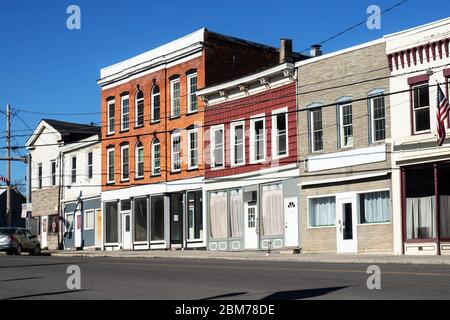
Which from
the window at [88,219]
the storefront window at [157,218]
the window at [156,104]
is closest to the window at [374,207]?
the storefront window at [157,218]

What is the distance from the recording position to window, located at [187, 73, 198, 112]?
40500 millimetres

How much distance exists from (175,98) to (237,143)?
19.3 feet

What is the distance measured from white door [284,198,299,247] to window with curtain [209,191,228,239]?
179 inches

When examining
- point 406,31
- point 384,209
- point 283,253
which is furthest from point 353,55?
point 283,253

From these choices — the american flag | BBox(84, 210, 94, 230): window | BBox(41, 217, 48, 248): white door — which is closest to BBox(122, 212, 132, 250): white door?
BBox(84, 210, 94, 230): window

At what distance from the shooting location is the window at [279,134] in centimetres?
3494

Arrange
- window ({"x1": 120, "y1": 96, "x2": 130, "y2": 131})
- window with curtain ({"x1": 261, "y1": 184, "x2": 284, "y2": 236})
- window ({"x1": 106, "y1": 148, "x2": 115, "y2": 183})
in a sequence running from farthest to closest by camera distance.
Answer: window ({"x1": 106, "y1": 148, "x2": 115, "y2": 183}), window ({"x1": 120, "y1": 96, "x2": 130, "y2": 131}), window with curtain ({"x1": 261, "y1": 184, "x2": 284, "y2": 236})

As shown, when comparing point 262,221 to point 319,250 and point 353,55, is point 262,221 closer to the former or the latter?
point 319,250

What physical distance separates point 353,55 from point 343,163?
4.44 meters

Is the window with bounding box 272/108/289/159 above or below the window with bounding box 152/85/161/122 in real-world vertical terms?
below

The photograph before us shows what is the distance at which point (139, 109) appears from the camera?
1769 inches

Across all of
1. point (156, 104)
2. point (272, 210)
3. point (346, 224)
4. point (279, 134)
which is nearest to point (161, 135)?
point (156, 104)

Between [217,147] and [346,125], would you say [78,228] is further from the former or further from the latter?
[346,125]

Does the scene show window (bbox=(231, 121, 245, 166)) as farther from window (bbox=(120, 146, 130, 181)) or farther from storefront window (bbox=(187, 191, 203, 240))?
window (bbox=(120, 146, 130, 181))
